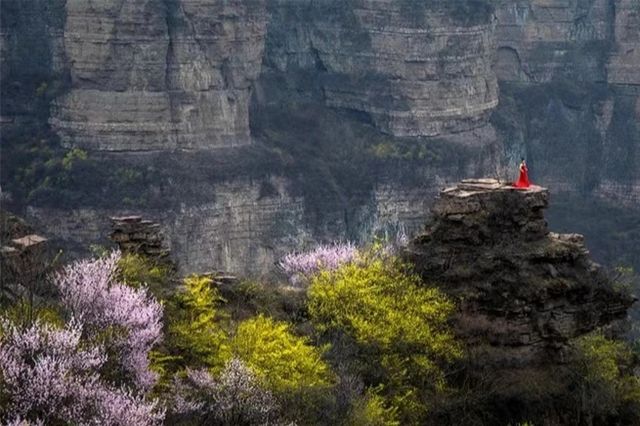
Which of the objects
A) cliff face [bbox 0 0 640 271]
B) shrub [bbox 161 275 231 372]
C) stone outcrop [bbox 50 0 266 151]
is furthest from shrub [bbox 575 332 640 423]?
stone outcrop [bbox 50 0 266 151]

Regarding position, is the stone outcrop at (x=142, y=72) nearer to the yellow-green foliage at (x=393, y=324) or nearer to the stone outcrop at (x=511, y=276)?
the stone outcrop at (x=511, y=276)

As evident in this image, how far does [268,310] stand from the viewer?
40.5 meters

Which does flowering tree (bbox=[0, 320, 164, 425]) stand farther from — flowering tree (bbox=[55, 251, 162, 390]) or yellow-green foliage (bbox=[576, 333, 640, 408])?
yellow-green foliage (bbox=[576, 333, 640, 408])

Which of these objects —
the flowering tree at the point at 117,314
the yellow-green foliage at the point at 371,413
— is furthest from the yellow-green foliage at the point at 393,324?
the flowering tree at the point at 117,314

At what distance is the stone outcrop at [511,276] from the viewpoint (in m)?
39.8

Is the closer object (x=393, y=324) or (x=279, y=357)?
(x=279, y=357)

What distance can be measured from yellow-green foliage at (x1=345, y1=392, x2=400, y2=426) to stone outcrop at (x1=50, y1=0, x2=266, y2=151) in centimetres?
5318

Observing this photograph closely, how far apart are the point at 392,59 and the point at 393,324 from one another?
2528 inches

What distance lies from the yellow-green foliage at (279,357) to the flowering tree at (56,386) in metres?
3.70

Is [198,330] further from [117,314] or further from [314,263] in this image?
[314,263]

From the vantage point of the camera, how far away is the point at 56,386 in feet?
103

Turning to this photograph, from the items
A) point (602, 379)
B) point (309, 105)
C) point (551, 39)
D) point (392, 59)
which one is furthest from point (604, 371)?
point (551, 39)

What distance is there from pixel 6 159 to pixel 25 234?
44.6 meters

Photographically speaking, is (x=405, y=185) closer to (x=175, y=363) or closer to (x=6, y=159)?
(x=6, y=159)
